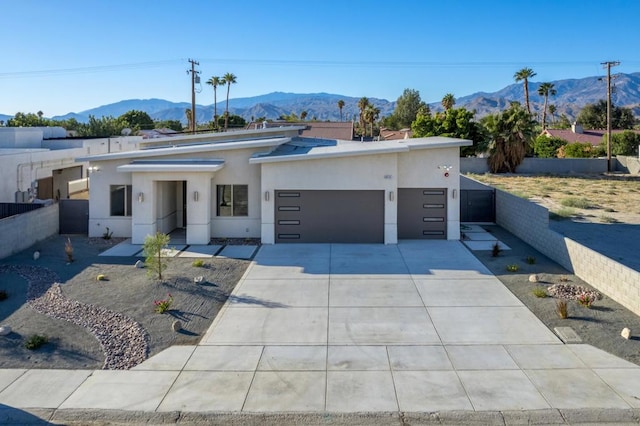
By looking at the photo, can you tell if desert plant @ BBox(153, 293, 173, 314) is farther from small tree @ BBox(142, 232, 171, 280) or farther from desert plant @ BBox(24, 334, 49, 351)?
desert plant @ BBox(24, 334, 49, 351)

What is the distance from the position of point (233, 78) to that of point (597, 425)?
265 ft

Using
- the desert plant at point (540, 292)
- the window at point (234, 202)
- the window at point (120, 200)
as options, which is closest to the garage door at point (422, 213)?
the window at point (234, 202)

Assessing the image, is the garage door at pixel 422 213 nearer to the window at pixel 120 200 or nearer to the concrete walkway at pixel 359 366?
the concrete walkway at pixel 359 366

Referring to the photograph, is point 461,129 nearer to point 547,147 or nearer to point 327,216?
point 547,147

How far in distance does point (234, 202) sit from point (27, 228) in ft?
24.1

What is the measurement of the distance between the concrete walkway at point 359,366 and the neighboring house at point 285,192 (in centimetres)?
557

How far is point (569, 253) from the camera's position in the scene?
47.3ft

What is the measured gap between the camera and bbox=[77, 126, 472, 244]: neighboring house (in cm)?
1805

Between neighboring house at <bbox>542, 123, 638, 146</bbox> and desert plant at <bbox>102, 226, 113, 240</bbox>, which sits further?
neighboring house at <bbox>542, 123, 638, 146</bbox>

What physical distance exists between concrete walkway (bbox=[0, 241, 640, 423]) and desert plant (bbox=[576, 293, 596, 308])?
1.50 m

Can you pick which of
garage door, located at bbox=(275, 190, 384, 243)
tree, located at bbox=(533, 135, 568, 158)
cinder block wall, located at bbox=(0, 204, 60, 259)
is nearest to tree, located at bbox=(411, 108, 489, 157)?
tree, located at bbox=(533, 135, 568, 158)

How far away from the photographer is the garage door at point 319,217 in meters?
18.4

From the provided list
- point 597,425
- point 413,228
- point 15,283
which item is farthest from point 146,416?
point 413,228

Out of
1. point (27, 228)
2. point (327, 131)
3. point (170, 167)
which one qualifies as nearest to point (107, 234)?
point (27, 228)
